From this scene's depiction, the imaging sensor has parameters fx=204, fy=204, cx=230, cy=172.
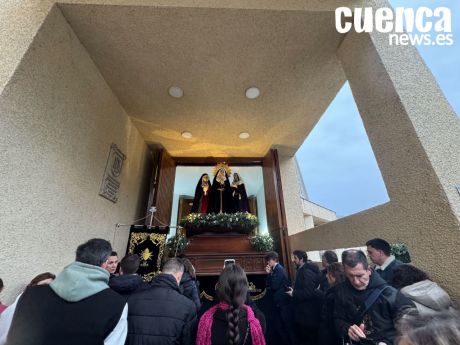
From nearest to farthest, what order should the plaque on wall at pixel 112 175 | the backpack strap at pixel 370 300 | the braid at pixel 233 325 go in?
the braid at pixel 233 325 → the backpack strap at pixel 370 300 → the plaque on wall at pixel 112 175

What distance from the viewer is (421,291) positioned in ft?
3.96

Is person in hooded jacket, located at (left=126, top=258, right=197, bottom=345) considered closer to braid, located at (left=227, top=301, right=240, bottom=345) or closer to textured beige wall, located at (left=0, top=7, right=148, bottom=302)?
braid, located at (left=227, top=301, right=240, bottom=345)

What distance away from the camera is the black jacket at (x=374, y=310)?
3.65ft

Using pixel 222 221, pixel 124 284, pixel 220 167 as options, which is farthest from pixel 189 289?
pixel 220 167

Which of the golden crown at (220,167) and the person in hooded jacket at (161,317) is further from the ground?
the golden crown at (220,167)

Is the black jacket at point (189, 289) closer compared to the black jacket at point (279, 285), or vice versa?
the black jacket at point (189, 289)

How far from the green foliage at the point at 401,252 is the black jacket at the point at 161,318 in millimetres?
1639

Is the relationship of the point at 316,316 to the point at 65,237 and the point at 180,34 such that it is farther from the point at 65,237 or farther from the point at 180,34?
the point at 180,34

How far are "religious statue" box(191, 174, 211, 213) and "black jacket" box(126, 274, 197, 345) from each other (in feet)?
11.5

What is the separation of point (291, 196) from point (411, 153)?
3282mm

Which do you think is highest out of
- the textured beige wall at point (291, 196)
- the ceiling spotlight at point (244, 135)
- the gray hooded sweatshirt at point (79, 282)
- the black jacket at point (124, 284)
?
the ceiling spotlight at point (244, 135)

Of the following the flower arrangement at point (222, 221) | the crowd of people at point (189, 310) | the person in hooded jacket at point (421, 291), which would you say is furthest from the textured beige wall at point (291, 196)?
the person in hooded jacket at point (421, 291)

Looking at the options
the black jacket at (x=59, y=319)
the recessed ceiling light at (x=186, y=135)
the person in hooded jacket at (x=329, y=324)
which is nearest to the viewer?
the black jacket at (x=59, y=319)

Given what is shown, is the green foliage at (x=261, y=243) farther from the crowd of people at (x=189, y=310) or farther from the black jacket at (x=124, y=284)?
the black jacket at (x=124, y=284)
